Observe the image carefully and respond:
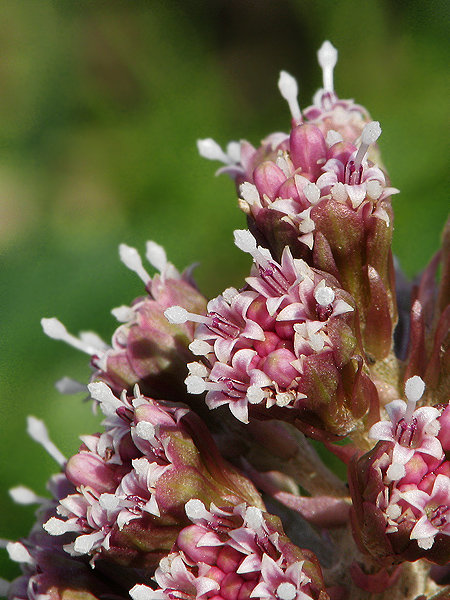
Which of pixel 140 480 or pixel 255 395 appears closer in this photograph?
pixel 255 395

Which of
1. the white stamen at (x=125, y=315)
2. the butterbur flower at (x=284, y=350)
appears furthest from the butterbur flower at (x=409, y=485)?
the white stamen at (x=125, y=315)

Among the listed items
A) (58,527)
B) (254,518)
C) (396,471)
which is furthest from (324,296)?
(58,527)

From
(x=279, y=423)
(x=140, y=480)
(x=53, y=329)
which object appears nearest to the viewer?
(x=140, y=480)

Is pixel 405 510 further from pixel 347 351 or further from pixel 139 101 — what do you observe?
pixel 139 101

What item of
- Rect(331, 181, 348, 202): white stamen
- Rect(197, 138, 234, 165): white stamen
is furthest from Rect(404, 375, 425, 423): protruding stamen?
Rect(197, 138, 234, 165): white stamen

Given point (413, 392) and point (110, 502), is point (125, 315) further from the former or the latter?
point (413, 392)

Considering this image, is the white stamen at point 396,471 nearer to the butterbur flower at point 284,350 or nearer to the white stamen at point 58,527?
the butterbur flower at point 284,350

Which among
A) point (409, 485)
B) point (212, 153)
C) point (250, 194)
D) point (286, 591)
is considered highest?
point (212, 153)

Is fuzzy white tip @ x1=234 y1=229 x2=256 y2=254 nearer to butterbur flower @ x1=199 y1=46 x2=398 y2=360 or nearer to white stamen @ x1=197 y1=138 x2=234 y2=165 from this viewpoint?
butterbur flower @ x1=199 y1=46 x2=398 y2=360
